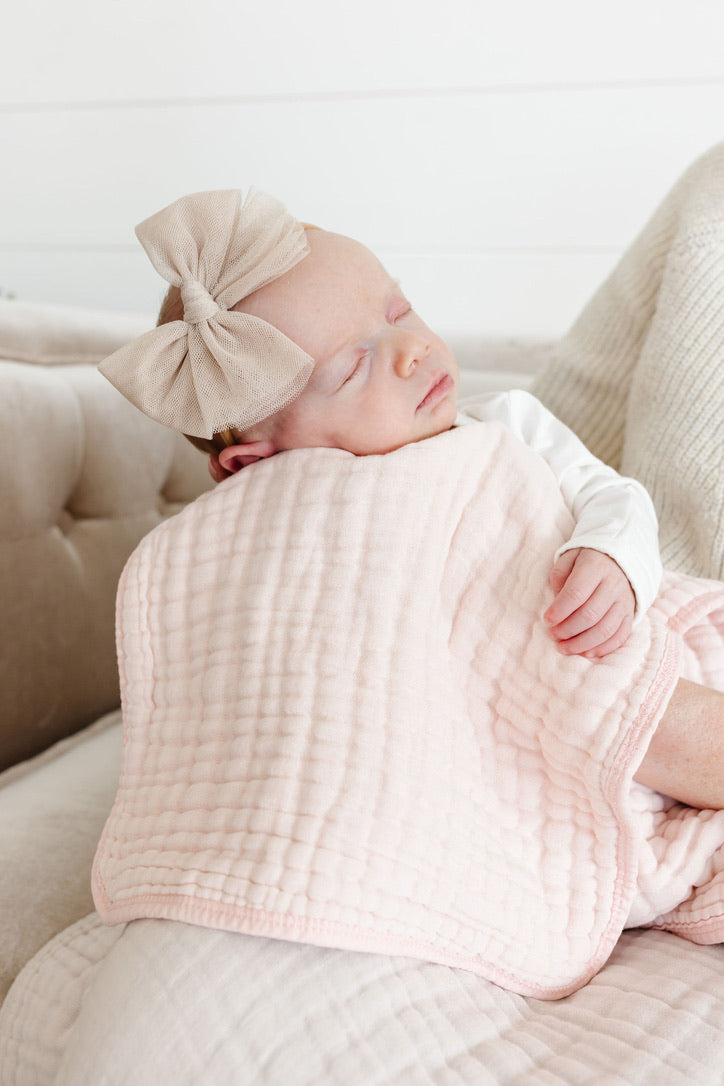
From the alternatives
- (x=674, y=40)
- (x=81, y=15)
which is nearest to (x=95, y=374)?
(x=81, y=15)

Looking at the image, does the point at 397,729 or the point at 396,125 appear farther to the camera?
the point at 396,125

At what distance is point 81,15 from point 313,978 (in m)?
1.91

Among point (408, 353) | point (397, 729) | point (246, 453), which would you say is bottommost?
point (397, 729)

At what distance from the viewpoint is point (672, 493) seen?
1060 millimetres

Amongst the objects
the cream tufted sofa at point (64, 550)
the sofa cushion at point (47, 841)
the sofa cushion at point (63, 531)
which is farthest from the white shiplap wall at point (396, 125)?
the sofa cushion at point (47, 841)

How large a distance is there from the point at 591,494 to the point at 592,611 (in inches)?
8.5

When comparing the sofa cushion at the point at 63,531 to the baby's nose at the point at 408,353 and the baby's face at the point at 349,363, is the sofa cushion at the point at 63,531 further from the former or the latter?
the baby's nose at the point at 408,353

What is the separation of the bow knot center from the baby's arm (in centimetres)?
31

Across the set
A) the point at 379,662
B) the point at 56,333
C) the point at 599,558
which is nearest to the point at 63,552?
the point at 56,333

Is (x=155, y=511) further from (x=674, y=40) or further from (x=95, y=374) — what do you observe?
(x=674, y=40)

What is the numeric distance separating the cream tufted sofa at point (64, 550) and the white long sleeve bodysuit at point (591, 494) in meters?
0.41

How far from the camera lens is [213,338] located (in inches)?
32.6

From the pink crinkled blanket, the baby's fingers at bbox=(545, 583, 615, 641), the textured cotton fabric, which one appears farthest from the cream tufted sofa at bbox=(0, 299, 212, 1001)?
the textured cotton fabric

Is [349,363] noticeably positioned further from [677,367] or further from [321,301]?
[677,367]
